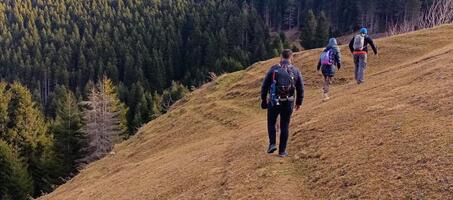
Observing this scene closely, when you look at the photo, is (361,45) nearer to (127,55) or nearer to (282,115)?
(282,115)

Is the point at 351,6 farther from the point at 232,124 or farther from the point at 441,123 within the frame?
the point at 441,123

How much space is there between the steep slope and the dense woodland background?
29.0 metres

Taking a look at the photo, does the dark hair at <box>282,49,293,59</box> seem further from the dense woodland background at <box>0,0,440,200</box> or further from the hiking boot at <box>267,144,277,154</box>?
the dense woodland background at <box>0,0,440,200</box>

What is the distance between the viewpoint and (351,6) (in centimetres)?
13912

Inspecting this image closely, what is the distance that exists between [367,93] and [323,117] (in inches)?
157

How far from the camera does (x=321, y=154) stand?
15.1m

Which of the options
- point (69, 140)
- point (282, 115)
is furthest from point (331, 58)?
point (69, 140)

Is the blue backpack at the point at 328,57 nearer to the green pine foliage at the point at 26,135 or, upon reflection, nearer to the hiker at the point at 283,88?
the hiker at the point at 283,88

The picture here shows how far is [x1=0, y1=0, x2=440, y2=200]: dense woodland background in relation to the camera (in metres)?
56.9

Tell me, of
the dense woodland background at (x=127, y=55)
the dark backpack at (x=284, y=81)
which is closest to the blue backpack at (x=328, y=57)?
the dark backpack at (x=284, y=81)

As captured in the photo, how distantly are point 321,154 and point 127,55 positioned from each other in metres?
140

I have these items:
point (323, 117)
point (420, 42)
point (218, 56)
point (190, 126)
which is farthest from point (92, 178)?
point (218, 56)

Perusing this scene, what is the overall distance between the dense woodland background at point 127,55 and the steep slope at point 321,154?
29.0 m

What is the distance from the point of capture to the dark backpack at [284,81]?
14211 mm
